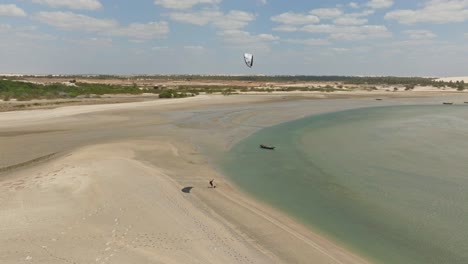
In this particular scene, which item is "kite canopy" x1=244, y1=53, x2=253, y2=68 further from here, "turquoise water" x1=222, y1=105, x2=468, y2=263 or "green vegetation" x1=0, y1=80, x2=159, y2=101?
"green vegetation" x1=0, y1=80, x2=159, y2=101

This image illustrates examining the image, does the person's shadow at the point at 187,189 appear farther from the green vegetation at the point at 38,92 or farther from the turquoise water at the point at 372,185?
the green vegetation at the point at 38,92

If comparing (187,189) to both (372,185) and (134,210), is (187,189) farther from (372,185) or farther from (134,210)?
(372,185)

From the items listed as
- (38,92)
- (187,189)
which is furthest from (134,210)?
(38,92)

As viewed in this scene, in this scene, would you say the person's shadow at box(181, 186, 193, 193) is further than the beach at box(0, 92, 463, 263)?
Yes

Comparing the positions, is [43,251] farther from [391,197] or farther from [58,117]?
[58,117]

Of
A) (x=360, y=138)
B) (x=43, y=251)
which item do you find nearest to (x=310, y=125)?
(x=360, y=138)

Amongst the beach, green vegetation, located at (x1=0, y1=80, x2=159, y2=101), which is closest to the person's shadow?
the beach
